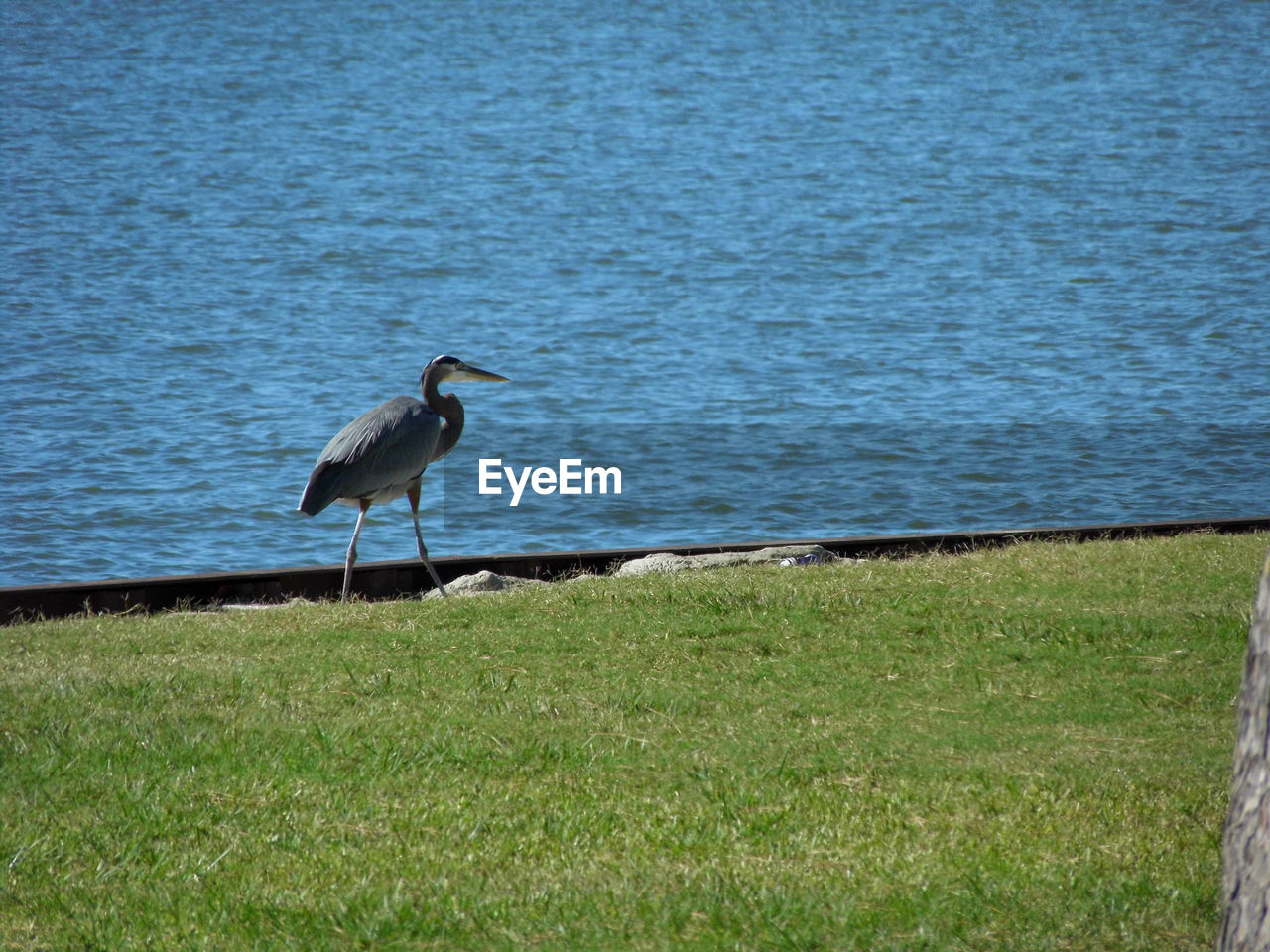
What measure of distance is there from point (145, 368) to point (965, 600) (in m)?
25.7

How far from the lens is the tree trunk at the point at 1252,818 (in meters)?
3.51

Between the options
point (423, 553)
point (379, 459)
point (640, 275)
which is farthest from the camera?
point (640, 275)

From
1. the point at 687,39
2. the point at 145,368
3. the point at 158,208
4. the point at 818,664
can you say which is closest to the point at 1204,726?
the point at 818,664

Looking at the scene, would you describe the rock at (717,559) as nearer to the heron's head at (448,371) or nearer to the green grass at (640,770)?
the green grass at (640,770)

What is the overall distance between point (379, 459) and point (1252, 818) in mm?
7355

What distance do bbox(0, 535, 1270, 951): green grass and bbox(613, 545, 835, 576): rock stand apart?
4.85ft

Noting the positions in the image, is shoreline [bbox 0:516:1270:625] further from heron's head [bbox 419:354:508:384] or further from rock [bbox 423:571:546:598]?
heron's head [bbox 419:354:508:384]

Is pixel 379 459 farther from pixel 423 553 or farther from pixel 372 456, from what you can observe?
pixel 423 553

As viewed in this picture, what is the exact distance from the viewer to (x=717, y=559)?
10.5m

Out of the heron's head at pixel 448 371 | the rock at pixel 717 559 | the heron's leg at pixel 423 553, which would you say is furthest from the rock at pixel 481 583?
the heron's head at pixel 448 371

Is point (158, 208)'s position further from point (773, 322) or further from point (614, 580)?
point (614, 580)

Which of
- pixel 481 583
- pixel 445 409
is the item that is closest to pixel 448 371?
pixel 445 409

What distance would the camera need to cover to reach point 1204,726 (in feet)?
20.2

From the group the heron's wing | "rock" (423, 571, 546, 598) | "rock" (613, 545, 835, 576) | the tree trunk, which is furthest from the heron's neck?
the tree trunk
